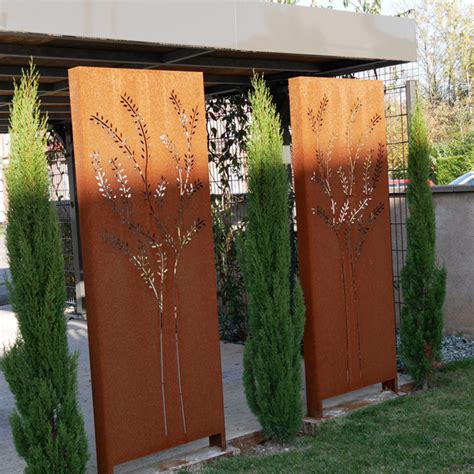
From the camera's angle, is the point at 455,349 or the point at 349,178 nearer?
the point at 349,178

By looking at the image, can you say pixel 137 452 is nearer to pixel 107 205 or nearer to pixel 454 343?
pixel 107 205

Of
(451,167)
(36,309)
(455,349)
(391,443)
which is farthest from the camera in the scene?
(451,167)

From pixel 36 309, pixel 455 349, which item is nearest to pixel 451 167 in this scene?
pixel 455 349

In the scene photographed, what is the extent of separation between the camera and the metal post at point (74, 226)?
10.5 m

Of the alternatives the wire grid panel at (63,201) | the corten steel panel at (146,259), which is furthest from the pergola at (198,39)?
the wire grid panel at (63,201)

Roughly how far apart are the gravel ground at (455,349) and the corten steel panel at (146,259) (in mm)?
2886

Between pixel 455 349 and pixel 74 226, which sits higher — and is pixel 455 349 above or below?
below

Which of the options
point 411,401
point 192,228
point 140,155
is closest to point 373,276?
point 411,401

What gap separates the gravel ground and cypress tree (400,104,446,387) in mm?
643

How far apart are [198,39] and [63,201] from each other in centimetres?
657

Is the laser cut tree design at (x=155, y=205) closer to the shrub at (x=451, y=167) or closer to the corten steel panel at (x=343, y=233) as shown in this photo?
the corten steel panel at (x=343, y=233)

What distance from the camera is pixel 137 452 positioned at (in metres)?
4.75

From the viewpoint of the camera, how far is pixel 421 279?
664 cm

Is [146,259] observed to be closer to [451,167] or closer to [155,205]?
[155,205]
